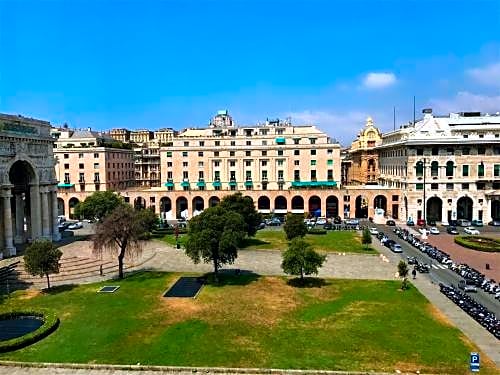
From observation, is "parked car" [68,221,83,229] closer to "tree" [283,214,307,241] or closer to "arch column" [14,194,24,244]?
"arch column" [14,194,24,244]

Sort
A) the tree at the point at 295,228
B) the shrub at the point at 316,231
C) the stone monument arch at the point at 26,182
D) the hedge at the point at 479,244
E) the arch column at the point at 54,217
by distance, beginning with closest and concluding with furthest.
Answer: the stone monument arch at the point at 26,182
the hedge at the point at 479,244
the tree at the point at 295,228
the arch column at the point at 54,217
the shrub at the point at 316,231

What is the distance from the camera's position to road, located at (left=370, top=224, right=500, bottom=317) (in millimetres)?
43938

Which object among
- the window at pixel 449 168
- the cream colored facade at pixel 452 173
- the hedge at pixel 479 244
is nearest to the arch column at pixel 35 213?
the hedge at pixel 479 244

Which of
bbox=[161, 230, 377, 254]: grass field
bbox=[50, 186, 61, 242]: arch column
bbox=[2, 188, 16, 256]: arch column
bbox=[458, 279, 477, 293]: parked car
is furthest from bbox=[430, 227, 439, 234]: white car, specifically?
bbox=[2, 188, 16, 256]: arch column

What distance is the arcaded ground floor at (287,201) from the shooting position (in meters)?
104

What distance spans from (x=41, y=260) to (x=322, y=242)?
148ft

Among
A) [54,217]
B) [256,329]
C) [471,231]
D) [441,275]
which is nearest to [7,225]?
[54,217]

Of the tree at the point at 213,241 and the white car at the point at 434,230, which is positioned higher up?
the tree at the point at 213,241

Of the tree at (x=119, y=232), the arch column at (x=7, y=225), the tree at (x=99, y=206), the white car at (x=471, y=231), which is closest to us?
the tree at (x=119, y=232)

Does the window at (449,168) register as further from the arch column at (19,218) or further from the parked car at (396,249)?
the arch column at (19,218)

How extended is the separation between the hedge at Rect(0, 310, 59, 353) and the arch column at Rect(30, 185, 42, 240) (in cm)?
3387

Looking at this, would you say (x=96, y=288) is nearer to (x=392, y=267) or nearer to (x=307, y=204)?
(x=392, y=267)

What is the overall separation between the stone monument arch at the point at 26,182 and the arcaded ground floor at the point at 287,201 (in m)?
33.3

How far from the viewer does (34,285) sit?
172ft
